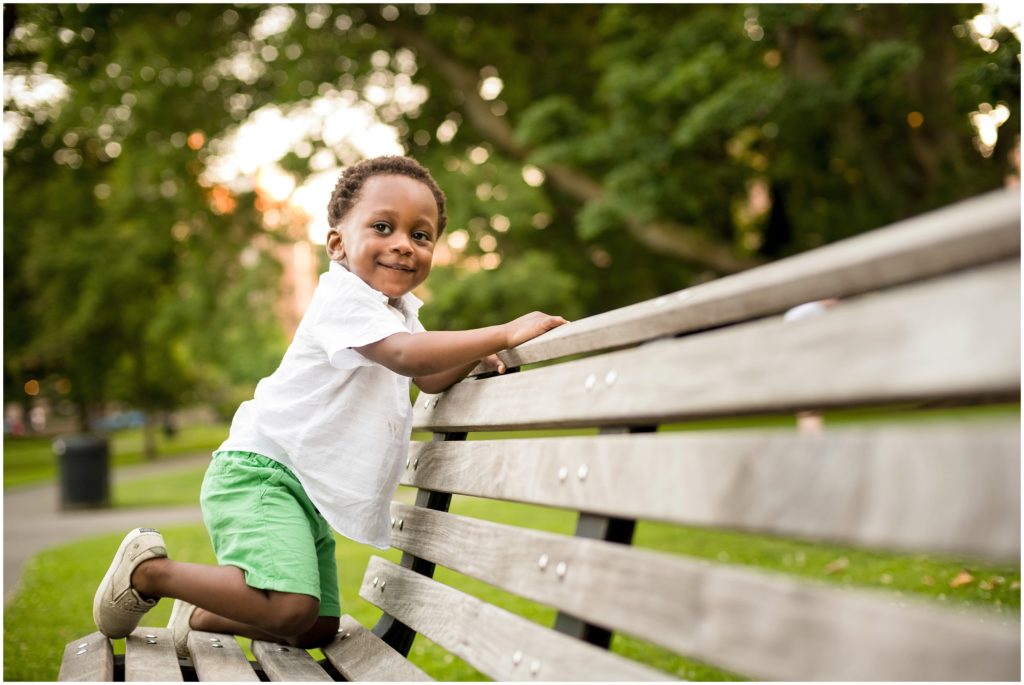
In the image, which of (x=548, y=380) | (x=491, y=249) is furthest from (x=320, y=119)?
(x=548, y=380)

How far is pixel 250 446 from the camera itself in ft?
9.64

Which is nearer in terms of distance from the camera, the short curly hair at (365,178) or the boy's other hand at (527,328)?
the boy's other hand at (527,328)

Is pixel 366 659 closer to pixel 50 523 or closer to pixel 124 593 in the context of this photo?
pixel 124 593

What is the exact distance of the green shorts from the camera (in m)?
2.71

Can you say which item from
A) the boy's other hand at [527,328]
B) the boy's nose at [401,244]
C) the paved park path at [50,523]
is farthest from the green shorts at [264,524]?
the paved park path at [50,523]

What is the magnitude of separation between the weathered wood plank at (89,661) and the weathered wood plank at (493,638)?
2.28 ft

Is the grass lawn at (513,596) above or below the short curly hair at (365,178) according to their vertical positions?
below

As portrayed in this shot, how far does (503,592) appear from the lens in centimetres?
545

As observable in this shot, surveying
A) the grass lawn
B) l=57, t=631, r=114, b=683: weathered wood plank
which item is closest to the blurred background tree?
the grass lawn

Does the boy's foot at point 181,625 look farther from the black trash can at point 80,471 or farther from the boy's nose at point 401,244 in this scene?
the black trash can at point 80,471

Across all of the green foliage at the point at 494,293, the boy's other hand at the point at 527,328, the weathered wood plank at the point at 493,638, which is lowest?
the weathered wood plank at the point at 493,638

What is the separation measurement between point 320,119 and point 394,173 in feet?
49.8

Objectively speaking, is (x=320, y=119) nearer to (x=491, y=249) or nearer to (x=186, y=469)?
(x=491, y=249)

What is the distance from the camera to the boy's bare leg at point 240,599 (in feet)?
8.82
